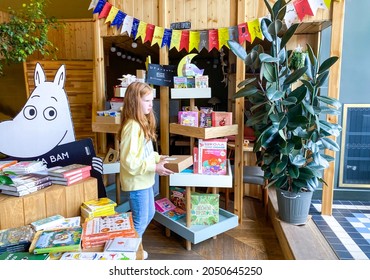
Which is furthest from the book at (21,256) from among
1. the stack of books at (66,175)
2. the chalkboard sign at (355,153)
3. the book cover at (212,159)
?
the chalkboard sign at (355,153)

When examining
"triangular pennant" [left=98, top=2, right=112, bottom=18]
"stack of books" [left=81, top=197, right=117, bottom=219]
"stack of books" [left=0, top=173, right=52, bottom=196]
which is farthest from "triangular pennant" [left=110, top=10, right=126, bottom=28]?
"stack of books" [left=81, top=197, right=117, bottom=219]

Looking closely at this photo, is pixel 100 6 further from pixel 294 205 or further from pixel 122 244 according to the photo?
pixel 294 205

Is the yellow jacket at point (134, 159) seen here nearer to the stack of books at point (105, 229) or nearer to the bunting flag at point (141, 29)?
the stack of books at point (105, 229)

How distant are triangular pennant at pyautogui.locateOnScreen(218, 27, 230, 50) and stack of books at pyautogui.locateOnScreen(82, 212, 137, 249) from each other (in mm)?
1848

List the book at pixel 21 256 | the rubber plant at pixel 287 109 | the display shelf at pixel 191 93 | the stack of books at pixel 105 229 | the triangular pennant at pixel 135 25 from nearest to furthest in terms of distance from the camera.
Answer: the book at pixel 21 256 → the stack of books at pixel 105 229 → the rubber plant at pixel 287 109 → the display shelf at pixel 191 93 → the triangular pennant at pixel 135 25

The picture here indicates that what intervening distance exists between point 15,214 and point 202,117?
161 cm

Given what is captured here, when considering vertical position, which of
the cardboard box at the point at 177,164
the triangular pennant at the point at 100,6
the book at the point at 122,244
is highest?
the triangular pennant at the point at 100,6

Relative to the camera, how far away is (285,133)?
242 cm

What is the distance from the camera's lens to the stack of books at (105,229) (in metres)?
1.55

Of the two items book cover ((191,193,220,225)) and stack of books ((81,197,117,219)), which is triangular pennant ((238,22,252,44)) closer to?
book cover ((191,193,220,225))

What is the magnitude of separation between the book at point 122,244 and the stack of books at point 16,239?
42 cm

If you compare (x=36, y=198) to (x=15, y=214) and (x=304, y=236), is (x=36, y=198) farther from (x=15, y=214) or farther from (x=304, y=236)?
(x=304, y=236)
